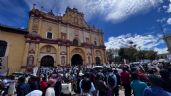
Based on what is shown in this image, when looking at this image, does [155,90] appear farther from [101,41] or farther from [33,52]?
[101,41]

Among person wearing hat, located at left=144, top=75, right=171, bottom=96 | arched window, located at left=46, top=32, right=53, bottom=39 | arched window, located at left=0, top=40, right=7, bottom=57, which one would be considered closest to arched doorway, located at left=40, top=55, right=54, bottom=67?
arched window, located at left=46, top=32, right=53, bottom=39

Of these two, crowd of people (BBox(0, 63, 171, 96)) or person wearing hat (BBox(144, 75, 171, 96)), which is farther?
crowd of people (BBox(0, 63, 171, 96))

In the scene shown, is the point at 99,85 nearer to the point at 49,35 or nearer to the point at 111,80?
the point at 111,80

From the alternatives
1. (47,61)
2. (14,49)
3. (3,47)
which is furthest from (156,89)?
(47,61)

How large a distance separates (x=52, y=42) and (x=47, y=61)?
3.90 meters

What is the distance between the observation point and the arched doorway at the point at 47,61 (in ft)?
87.3

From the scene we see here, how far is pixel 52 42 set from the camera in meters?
27.6

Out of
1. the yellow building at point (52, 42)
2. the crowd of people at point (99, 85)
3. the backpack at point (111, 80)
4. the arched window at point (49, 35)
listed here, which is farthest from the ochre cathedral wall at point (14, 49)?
the backpack at point (111, 80)

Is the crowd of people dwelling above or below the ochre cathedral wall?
below

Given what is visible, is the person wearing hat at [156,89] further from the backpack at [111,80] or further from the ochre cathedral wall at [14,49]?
the ochre cathedral wall at [14,49]

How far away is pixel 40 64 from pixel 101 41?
1858 centimetres

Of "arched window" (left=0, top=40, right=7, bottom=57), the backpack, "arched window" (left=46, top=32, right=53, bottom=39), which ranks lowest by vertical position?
the backpack

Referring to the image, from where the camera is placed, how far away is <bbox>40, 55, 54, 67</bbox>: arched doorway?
87.3ft

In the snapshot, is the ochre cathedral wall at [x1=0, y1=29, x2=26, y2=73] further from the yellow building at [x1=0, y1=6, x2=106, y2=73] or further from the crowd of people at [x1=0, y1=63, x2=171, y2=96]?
the crowd of people at [x1=0, y1=63, x2=171, y2=96]
